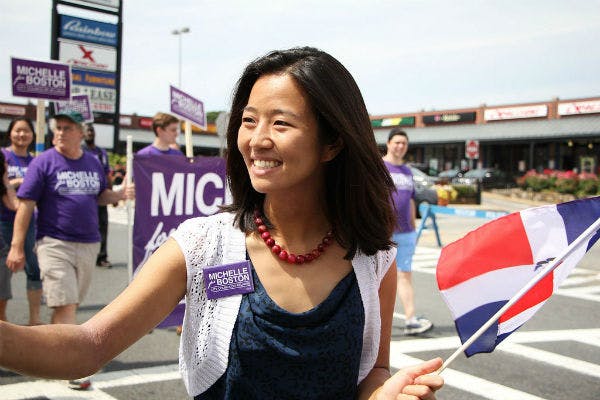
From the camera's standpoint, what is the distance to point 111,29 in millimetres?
17172

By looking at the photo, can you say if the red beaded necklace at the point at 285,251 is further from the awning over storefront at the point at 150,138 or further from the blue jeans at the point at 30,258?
the awning over storefront at the point at 150,138

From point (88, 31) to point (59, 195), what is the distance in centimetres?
1214

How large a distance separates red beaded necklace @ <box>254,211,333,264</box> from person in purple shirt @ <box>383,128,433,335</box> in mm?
5071

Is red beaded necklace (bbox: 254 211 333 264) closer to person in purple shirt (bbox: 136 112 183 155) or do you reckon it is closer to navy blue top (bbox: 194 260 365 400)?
navy blue top (bbox: 194 260 365 400)

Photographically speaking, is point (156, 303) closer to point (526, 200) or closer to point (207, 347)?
point (207, 347)

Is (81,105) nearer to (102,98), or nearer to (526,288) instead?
(102,98)

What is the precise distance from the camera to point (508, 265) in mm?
2344

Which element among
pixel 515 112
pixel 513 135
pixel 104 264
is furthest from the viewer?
pixel 515 112

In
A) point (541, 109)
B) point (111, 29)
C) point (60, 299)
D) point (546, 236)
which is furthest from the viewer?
point (541, 109)

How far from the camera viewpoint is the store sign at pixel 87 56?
16.3 m

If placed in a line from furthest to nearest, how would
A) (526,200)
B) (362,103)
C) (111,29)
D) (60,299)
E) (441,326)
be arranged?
(526,200) → (111,29) → (441,326) → (60,299) → (362,103)

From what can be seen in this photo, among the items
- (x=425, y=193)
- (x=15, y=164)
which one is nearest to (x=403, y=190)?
(x=15, y=164)

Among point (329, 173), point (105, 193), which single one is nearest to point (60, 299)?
point (105, 193)

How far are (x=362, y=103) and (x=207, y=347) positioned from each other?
86 centimetres
